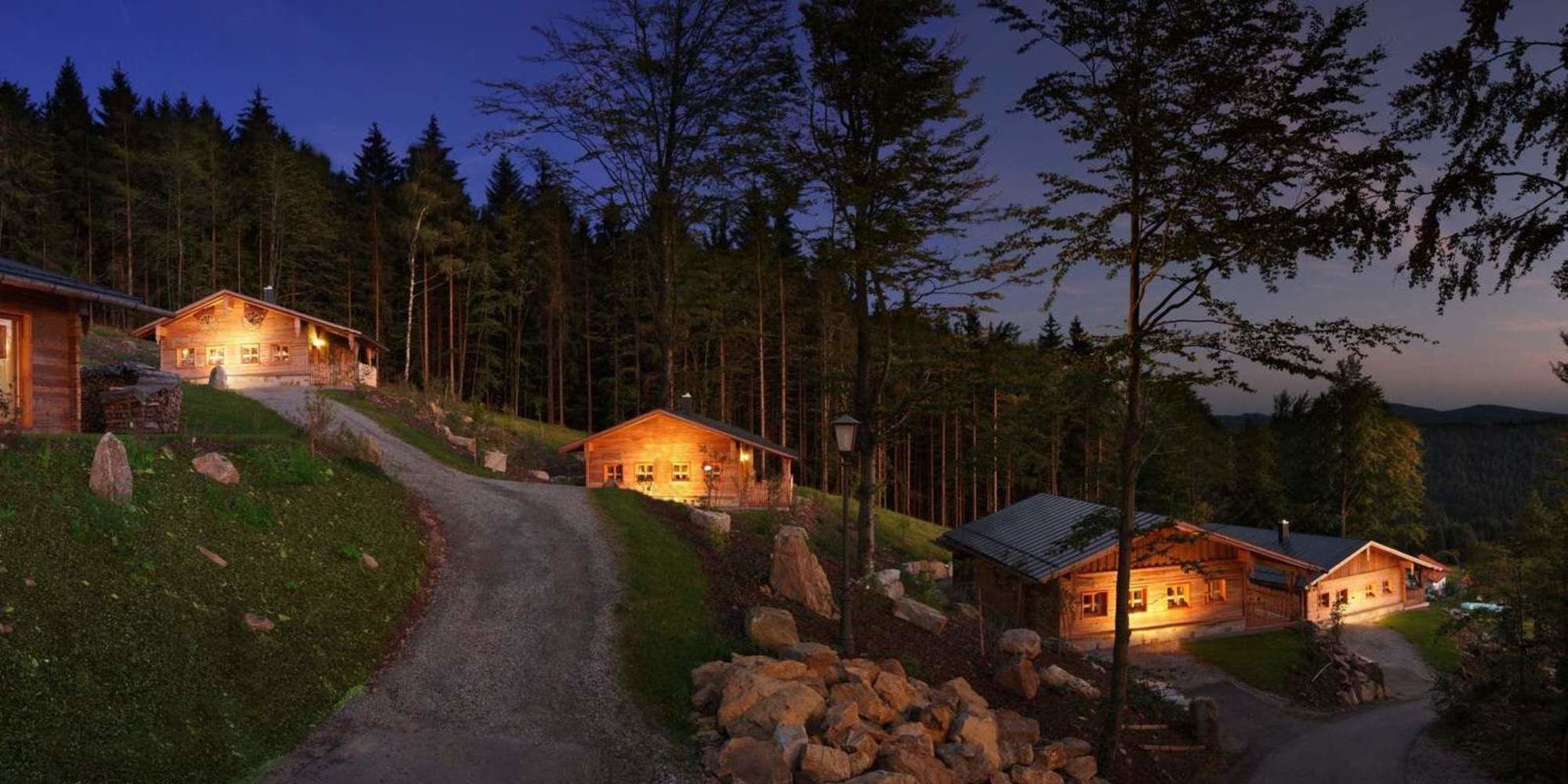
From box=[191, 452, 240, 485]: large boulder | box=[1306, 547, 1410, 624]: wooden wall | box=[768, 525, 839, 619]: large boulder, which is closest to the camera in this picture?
box=[191, 452, 240, 485]: large boulder

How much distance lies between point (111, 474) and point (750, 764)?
9.77 metres

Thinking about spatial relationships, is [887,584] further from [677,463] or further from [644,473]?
[644,473]

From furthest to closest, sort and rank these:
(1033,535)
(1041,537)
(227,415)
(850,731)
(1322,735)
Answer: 1. (1033,535)
2. (1041,537)
3. (227,415)
4. (1322,735)
5. (850,731)

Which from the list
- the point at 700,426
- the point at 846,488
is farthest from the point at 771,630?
the point at 700,426

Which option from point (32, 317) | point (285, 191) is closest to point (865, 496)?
point (32, 317)

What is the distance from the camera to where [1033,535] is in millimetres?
28469

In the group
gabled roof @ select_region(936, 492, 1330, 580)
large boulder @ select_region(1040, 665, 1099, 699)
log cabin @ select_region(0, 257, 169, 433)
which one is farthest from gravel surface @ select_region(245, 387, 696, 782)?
gabled roof @ select_region(936, 492, 1330, 580)

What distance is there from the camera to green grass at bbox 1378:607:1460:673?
2848 cm

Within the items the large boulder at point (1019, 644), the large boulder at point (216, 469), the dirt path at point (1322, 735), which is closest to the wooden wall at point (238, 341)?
the large boulder at point (216, 469)

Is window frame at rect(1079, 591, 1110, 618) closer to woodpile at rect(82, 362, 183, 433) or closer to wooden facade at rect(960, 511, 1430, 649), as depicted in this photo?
wooden facade at rect(960, 511, 1430, 649)

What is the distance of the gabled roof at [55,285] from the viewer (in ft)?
46.0

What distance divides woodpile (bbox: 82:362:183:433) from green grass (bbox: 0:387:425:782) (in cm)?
571

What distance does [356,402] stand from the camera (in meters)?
31.2

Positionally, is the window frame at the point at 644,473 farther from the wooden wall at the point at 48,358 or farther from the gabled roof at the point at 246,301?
the gabled roof at the point at 246,301
